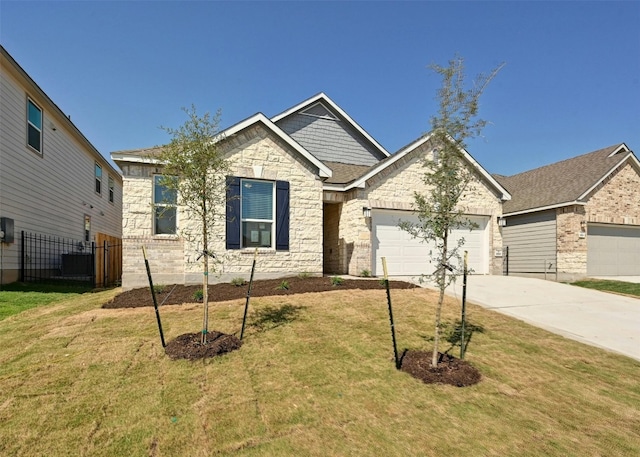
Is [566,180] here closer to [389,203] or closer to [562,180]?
[562,180]

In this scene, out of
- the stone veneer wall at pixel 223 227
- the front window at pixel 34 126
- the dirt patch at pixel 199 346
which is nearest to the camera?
the dirt patch at pixel 199 346

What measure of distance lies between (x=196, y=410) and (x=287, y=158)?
8135mm

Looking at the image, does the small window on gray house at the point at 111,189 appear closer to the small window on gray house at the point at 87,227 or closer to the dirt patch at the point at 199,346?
the small window on gray house at the point at 87,227

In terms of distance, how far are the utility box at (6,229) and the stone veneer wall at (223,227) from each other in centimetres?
404

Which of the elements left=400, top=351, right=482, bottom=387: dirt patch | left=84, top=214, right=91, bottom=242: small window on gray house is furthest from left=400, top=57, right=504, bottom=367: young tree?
left=84, top=214, right=91, bottom=242: small window on gray house

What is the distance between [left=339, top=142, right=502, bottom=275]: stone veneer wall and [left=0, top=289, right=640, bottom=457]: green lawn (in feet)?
18.6

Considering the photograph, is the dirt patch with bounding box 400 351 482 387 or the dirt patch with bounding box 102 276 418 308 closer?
the dirt patch with bounding box 400 351 482 387

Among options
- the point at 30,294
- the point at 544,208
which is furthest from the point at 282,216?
the point at 544,208

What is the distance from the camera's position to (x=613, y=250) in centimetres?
1523

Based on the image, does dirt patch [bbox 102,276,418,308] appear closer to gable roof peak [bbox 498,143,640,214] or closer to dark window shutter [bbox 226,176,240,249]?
dark window shutter [bbox 226,176,240,249]

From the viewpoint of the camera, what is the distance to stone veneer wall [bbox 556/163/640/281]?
13.9 meters

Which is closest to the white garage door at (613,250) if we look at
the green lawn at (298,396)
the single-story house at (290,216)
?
the single-story house at (290,216)

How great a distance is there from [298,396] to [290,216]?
6978 millimetres

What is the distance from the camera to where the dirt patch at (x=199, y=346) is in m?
4.74
